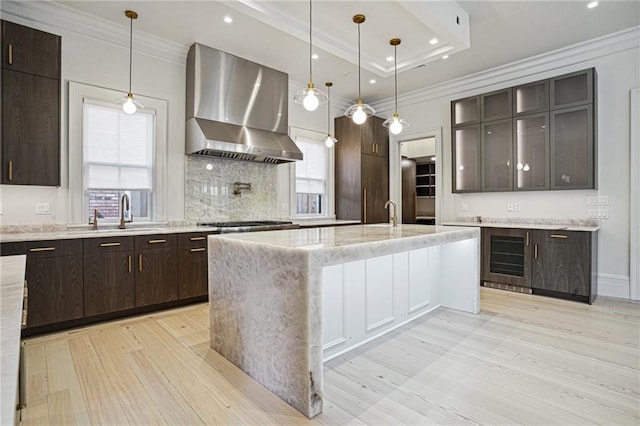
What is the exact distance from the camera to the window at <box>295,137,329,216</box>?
5785 millimetres

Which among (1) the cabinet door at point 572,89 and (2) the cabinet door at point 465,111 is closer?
(1) the cabinet door at point 572,89

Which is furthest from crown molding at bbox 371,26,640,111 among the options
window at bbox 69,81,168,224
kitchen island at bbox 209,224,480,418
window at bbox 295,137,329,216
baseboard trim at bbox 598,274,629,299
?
window at bbox 69,81,168,224

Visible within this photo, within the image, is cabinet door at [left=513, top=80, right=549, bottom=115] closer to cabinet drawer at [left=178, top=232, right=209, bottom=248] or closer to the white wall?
the white wall

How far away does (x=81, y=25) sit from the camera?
3578 mm

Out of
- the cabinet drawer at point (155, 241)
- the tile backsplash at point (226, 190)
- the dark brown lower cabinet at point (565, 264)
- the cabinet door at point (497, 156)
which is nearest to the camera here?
the cabinet drawer at point (155, 241)

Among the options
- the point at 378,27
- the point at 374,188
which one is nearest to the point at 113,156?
the point at 378,27

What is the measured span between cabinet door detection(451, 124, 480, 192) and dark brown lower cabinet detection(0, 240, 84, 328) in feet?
16.3

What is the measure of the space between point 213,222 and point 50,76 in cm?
227

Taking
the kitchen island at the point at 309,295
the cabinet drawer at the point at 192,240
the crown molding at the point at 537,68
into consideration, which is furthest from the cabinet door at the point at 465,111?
the cabinet drawer at the point at 192,240

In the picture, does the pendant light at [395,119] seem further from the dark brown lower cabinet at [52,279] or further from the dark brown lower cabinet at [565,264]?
the dark brown lower cabinet at [52,279]

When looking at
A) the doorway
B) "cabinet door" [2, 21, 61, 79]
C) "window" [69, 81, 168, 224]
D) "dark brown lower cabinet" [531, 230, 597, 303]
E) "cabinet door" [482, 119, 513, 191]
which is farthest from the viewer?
the doorway

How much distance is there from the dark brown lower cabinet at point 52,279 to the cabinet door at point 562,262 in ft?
16.6

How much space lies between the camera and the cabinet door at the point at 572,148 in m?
4.07

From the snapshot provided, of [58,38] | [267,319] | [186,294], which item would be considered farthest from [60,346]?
[58,38]
